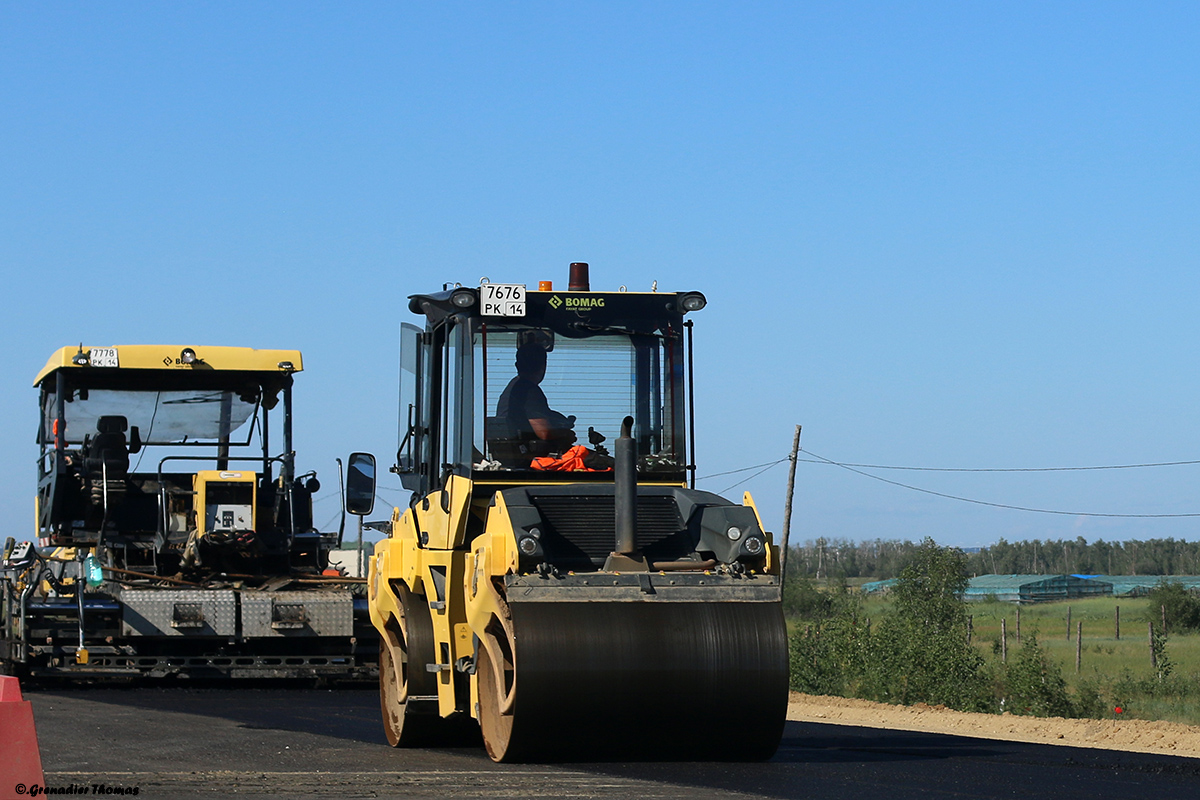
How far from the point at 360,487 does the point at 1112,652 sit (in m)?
45.0

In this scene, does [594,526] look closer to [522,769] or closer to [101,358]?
[522,769]

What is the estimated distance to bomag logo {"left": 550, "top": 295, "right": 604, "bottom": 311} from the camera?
942 cm

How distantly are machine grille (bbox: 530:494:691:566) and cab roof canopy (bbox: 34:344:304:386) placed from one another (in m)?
9.27

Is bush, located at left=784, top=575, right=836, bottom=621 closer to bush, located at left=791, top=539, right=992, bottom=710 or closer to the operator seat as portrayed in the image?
bush, located at left=791, top=539, right=992, bottom=710

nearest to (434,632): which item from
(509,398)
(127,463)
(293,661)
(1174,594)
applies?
(509,398)

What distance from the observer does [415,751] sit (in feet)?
32.5

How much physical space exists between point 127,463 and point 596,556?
31.9 ft

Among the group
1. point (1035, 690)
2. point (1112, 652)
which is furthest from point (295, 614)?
point (1112, 652)

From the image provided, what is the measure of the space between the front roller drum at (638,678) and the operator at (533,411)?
5.24ft

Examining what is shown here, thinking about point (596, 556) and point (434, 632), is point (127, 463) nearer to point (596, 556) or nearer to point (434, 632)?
point (434, 632)

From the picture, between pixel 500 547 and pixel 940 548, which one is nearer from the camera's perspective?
pixel 500 547

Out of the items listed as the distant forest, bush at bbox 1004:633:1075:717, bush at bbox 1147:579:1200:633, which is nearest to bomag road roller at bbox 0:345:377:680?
bush at bbox 1004:633:1075:717

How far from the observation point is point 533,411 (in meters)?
9.29

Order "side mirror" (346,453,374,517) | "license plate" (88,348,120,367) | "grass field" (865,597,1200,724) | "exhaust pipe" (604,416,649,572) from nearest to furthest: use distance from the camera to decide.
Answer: "exhaust pipe" (604,416,649,572) < "side mirror" (346,453,374,517) < "license plate" (88,348,120,367) < "grass field" (865,597,1200,724)
